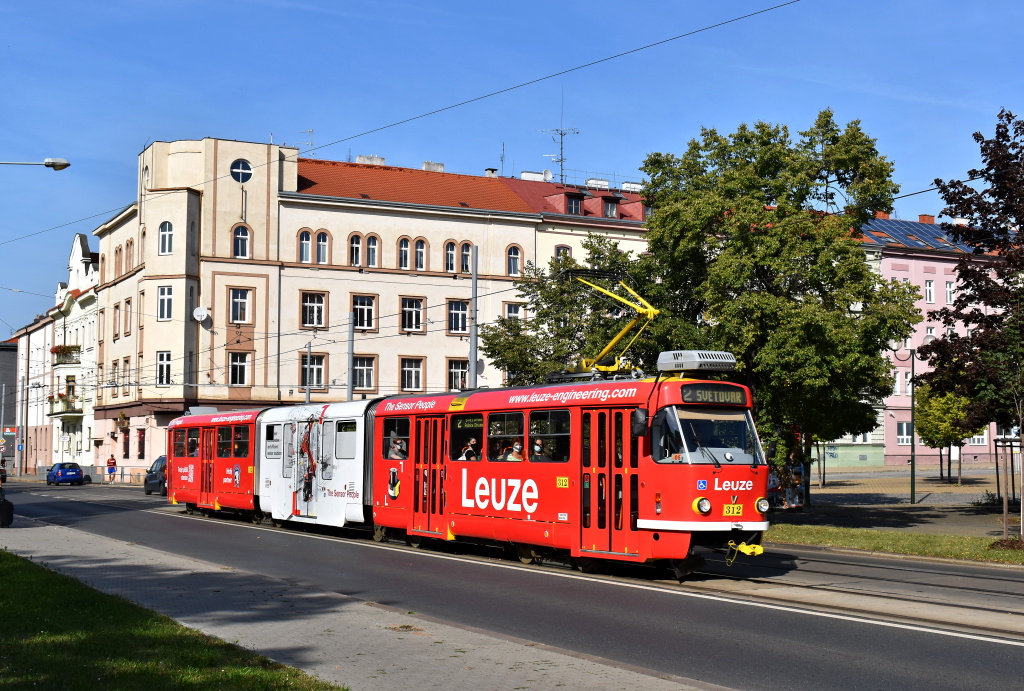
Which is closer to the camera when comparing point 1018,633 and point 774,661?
point 774,661

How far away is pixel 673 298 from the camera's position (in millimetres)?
29953

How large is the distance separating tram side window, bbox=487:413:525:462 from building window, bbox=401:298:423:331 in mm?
45414

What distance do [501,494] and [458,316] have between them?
47233 mm

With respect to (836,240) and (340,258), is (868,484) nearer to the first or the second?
(340,258)

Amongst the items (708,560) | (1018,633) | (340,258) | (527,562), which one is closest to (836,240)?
(708,560)

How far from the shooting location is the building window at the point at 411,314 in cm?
6469

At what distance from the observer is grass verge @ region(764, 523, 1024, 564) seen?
2011 cm

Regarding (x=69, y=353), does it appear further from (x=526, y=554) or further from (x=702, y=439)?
(x=702, y=439)

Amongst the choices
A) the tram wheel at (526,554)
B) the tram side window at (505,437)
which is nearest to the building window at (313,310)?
the tram side window at (505,437)

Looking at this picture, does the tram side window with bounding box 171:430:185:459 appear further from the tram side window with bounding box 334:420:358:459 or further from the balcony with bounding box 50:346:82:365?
the balcony with bounding box 50:346:82:365

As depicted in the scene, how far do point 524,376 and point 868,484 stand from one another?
3025 cm

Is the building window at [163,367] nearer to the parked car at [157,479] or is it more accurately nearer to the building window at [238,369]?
the building window at [238,369]

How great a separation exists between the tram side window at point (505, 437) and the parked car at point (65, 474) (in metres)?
51.2

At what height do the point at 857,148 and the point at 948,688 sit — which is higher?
the point at 857,148
